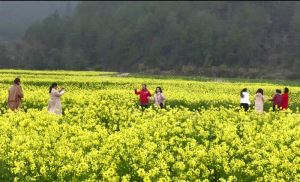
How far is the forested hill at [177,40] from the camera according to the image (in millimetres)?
127250

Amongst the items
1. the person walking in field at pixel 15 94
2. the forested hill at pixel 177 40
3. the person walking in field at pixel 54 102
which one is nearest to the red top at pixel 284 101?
the person walking in field at pixel 54 102

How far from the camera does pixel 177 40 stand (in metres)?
140

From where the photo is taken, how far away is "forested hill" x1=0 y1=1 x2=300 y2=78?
127250 mm

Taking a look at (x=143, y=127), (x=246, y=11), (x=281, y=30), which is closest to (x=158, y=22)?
Result: (x=246, y=11)

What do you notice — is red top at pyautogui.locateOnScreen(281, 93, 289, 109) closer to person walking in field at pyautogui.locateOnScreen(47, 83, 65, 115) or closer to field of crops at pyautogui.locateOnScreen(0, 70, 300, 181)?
field of crops at pyautogui.locateOnScreen(0, 70, 300, 181)

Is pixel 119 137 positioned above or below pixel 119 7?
below

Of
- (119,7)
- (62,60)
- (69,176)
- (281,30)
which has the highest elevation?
(119,7)

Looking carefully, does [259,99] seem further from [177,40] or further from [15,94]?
[177,40]

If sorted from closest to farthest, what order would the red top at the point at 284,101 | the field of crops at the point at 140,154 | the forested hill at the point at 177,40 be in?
the field of crops at the point at 140,154
the red top at the point at 284,101
the forested hill at the point at 177,40

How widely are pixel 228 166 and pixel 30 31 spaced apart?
15629 centimetres

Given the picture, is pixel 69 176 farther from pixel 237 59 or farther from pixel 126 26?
pixel 126 26

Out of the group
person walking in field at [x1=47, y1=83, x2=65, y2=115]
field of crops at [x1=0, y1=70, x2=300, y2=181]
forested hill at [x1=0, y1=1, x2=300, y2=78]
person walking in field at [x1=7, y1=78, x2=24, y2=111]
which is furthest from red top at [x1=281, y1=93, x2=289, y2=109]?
forested hill at [x1=0, y1=1, x2=300, y2=78]

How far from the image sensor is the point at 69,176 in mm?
11906

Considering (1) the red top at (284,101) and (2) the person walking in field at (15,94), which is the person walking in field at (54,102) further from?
(1) the red top at (284,101)
